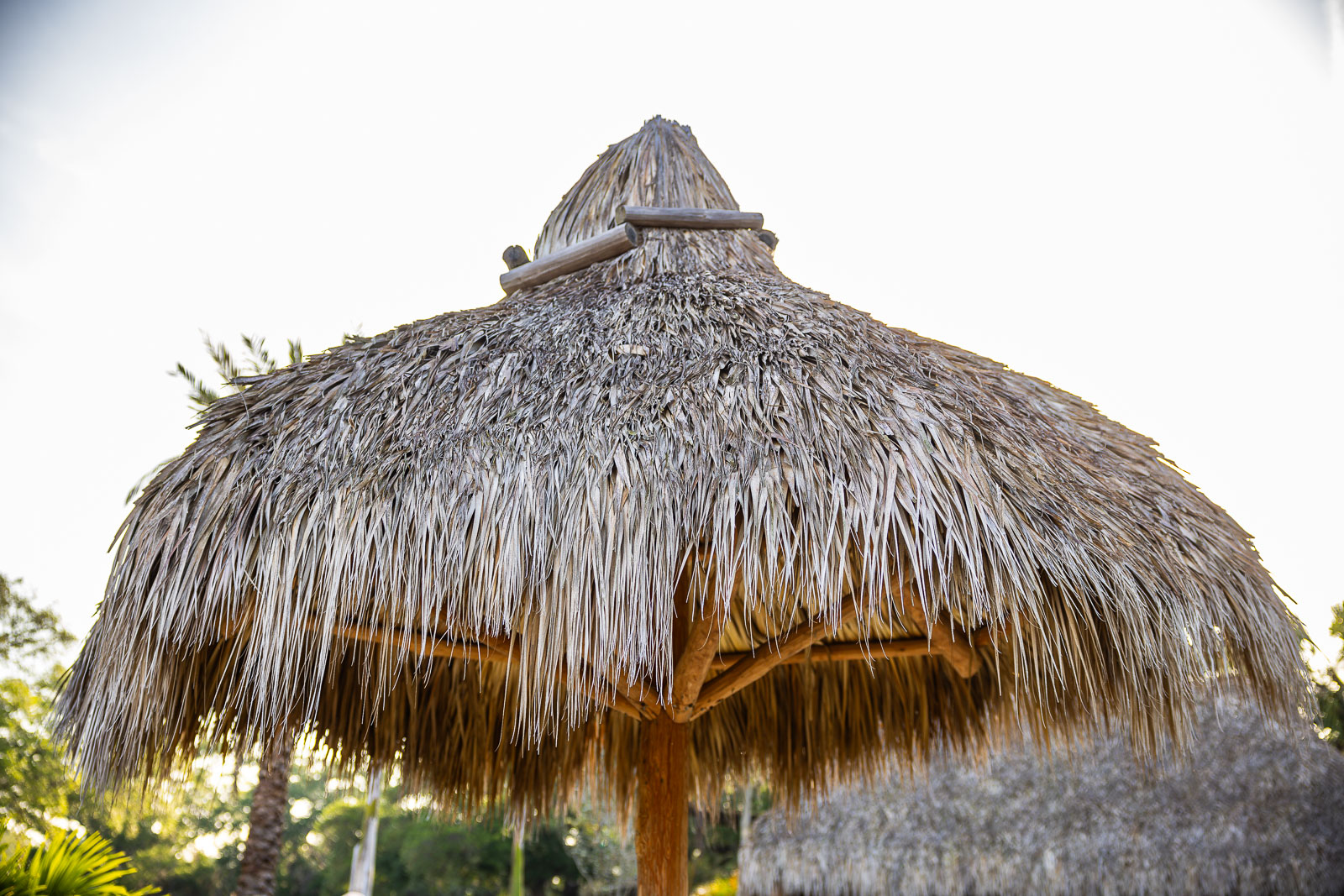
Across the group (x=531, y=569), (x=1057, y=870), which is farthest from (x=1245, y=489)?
(x=531, y=569)

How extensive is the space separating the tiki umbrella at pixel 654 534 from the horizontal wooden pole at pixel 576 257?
0.38 meters

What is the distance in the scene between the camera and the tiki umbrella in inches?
84.2

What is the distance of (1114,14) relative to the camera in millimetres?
5148

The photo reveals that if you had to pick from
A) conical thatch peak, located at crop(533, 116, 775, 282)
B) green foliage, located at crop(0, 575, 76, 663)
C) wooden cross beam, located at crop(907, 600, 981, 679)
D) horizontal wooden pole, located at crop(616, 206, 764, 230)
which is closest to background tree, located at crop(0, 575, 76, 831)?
green foliage, located at crop(0, 575, 76, 663)

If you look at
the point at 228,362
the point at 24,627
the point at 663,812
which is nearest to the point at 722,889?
the point at 228,362

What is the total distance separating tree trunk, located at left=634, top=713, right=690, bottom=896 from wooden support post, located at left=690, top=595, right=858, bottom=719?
187 mm

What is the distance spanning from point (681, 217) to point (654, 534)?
203 cm

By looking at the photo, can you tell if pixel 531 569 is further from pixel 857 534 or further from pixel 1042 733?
→ pixel 1042 733

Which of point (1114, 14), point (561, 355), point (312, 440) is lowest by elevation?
point (312, 440)

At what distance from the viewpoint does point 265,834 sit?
259 inches

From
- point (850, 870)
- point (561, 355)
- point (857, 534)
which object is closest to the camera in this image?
point (857, 534)

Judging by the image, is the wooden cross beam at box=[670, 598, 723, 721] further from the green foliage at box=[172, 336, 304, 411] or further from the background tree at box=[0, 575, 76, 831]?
the background tree at box=[0, 575, 76, 831]

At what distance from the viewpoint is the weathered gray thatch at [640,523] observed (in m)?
2.13

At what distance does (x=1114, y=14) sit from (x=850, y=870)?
661cm
